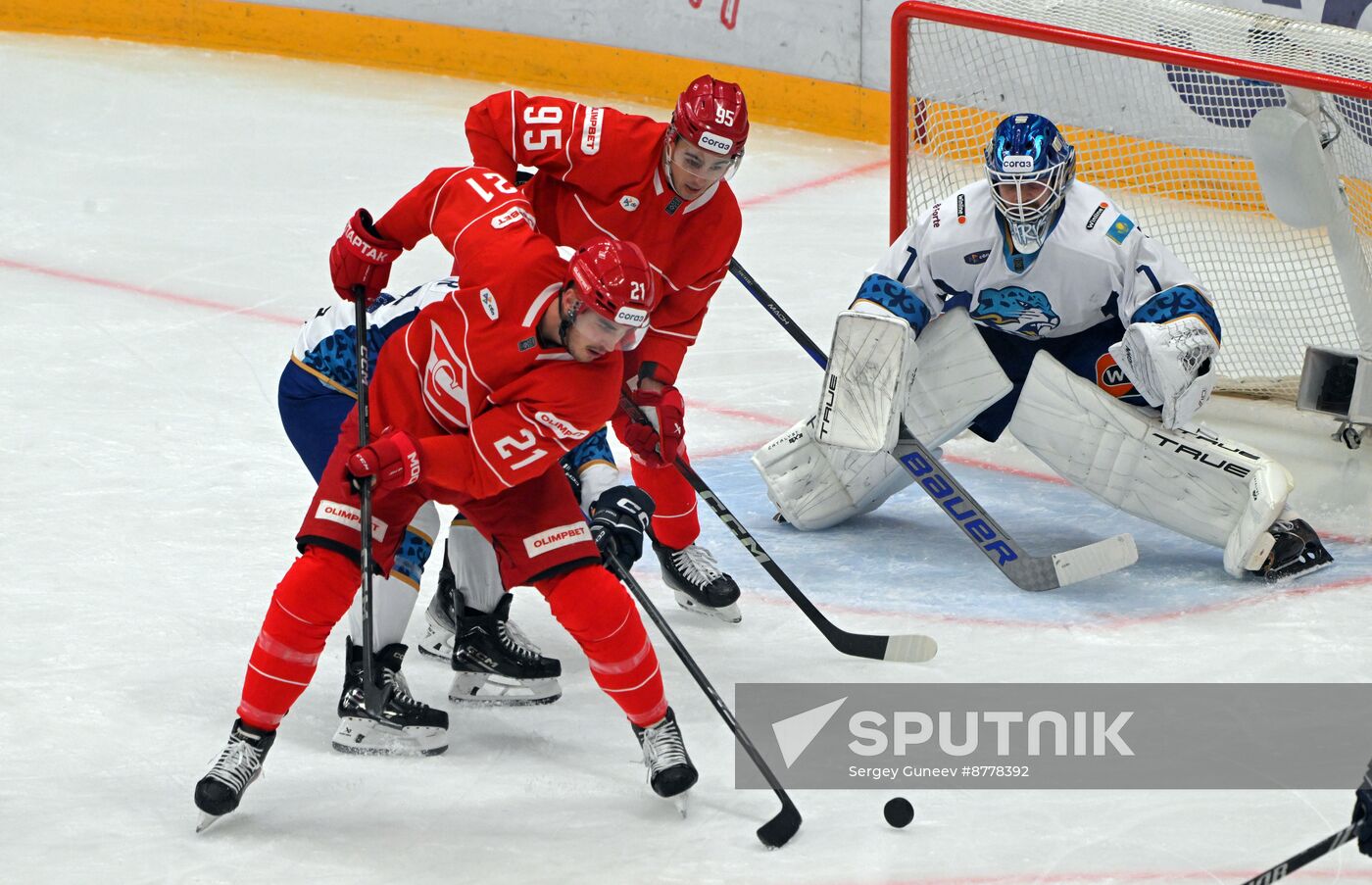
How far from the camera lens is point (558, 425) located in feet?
9.63

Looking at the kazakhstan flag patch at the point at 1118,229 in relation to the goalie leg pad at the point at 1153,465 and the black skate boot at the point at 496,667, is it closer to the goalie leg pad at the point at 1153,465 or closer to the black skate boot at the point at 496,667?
the goalie leg pad at the point at 1153,465

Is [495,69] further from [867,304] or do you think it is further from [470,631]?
[470,631]

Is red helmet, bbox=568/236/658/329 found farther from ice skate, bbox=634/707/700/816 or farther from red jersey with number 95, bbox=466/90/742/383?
red jersey with number 95, bbox=466/90/742/383

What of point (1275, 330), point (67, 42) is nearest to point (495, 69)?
point (67, 42)

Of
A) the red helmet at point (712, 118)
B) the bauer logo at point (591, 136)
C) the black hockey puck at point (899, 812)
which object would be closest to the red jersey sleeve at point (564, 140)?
the bauer logo at point (591, 136)

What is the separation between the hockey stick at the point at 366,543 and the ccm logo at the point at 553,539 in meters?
0.26

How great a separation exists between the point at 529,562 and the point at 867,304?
1.38m

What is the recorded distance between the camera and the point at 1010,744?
129 inches

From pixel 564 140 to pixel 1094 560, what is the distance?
4.55 feet

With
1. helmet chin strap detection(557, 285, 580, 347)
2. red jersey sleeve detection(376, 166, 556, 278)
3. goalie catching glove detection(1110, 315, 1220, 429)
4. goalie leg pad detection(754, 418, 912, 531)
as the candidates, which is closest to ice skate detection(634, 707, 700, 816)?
helmet chin strap detection(557, 285, 580, 347)

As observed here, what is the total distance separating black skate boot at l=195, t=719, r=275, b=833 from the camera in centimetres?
289

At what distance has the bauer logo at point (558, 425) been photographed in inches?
115

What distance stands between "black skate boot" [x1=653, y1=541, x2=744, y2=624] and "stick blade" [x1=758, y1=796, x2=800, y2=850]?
3.21 ft

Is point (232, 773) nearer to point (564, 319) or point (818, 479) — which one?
point (564, 319)
